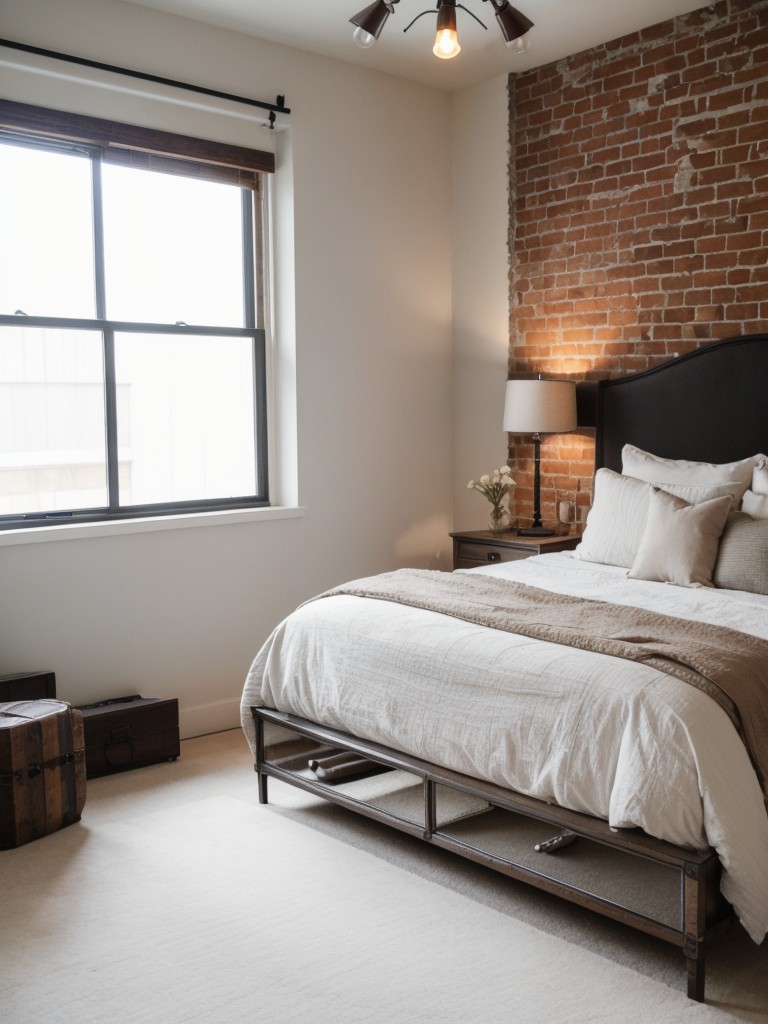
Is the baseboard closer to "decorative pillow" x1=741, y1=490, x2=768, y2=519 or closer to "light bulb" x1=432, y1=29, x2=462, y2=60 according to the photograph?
"decorative pillow" x1=741, y1=490, x2=768, y2=519

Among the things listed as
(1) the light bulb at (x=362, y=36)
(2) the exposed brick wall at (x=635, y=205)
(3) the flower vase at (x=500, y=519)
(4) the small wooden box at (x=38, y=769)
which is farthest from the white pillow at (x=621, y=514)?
(4) the small wooden box at (x=38, y=769)

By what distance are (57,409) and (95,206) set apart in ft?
2.90

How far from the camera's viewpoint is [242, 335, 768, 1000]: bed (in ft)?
7.80

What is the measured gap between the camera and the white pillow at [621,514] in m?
4.02

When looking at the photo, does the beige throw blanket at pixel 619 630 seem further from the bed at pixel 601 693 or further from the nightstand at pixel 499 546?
the nightstand at pixel 499 546

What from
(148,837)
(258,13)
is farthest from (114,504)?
(258,13)

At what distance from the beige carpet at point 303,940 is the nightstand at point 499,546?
167 centimetres

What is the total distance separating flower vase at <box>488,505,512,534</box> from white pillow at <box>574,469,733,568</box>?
31.6 inches

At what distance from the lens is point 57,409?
417 centimetres

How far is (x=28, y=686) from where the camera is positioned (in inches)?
149

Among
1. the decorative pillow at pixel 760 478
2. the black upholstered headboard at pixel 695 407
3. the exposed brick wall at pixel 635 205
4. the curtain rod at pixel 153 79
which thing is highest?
the curtain rod at pixel 153 79

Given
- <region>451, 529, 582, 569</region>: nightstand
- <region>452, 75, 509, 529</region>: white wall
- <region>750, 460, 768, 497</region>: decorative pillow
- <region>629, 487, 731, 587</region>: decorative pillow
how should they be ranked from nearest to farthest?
<region>629, 487, 731, 587</region>: decorative pillow, <region>750, 460, 768, 497</region>: decorative pillow, <region>451, 529, 582, 569</region>: nightstand, <region>452, 75, 509, 529</region>: white wall

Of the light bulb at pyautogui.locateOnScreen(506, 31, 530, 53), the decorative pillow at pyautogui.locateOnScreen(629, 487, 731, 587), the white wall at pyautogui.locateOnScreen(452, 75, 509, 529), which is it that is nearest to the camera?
the light bulb at pyautogui.locateOnScreen(506, 31, 530, 53)

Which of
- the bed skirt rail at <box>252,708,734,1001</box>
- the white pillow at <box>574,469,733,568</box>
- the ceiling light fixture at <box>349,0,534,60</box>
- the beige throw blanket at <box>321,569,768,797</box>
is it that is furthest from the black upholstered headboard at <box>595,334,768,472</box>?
the bed skirt rail at <box>252,708,734,1001</box>
